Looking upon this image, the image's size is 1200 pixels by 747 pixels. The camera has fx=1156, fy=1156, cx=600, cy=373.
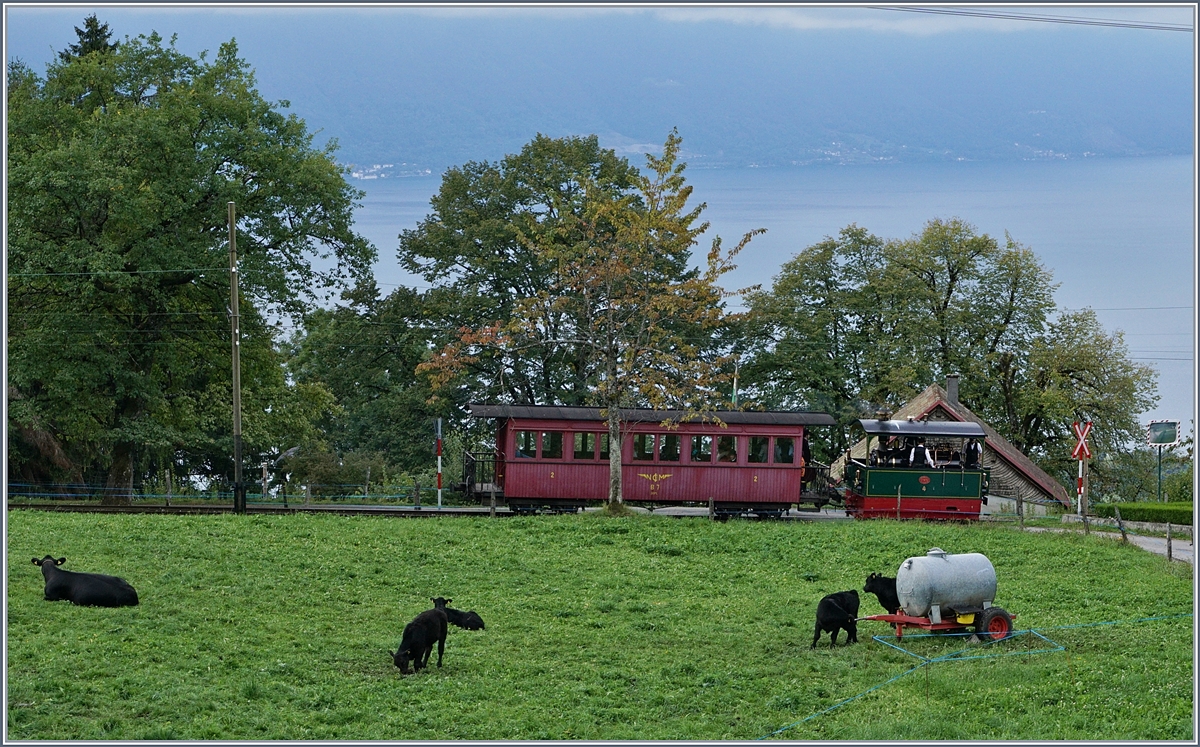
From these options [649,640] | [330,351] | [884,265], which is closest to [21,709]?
[649,640]

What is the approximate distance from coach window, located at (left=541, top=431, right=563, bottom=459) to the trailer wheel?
17360 millimetres

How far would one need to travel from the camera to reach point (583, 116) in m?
188

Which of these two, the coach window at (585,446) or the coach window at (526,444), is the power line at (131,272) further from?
the coach window at (585,446)

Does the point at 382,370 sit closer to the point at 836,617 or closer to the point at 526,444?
the point at 526,444

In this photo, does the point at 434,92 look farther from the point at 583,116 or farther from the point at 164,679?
the point at 164,679

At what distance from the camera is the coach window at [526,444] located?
103ft

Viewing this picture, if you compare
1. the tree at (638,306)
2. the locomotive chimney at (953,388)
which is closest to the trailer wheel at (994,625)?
the tree at (638,306)

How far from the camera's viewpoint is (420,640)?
13.6 m

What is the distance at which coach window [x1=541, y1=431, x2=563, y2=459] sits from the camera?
103 feet

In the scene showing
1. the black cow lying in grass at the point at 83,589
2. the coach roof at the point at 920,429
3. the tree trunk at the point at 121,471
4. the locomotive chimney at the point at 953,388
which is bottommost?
the black cow lying in grass at the point at 83,589

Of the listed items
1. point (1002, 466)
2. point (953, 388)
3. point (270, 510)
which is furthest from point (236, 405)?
point (1002, 466)

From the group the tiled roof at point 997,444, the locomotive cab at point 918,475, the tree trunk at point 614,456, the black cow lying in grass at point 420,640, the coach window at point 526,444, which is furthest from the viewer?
the tiled roof at point 997,444

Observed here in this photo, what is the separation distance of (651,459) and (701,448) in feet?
4.69

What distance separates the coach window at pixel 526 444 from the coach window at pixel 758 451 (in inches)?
233
